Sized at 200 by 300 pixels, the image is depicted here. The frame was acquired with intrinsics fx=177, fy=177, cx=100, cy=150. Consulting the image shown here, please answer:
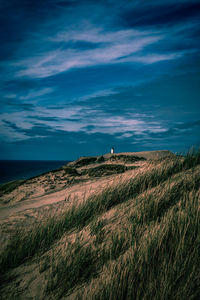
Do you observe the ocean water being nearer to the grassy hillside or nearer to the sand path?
the sand path

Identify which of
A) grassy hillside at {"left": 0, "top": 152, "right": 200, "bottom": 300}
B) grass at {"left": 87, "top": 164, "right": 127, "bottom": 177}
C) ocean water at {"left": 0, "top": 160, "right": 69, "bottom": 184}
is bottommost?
ocean water at {"left": 0, "top": 160, "right": 69, "bottom": 184}

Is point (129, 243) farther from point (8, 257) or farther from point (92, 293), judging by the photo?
point (8, 257)

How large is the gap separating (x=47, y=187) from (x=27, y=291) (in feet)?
25.8

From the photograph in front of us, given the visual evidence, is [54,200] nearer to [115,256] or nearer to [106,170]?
[115,256]

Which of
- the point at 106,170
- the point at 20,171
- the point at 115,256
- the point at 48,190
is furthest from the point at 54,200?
the point at 20,171

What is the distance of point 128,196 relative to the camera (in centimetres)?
462

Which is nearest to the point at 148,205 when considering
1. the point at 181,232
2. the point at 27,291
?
the point at 181,232

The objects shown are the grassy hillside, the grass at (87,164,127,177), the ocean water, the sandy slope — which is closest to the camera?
the grassy hillside

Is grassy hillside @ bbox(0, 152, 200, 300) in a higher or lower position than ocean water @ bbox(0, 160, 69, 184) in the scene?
higher

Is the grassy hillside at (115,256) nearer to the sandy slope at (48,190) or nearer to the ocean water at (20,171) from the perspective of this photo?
the sandy slope at (48,190)

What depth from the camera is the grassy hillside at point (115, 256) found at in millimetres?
1743

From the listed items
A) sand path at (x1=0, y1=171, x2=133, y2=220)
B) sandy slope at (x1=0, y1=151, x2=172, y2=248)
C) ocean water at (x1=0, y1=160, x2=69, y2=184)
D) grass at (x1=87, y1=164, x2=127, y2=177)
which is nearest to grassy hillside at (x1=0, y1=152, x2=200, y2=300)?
sand path at (x1=0, y1=171, x2=133, y2=220)

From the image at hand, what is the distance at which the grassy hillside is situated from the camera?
174cm

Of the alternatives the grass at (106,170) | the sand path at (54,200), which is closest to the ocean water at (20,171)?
the grass at (106,170)
